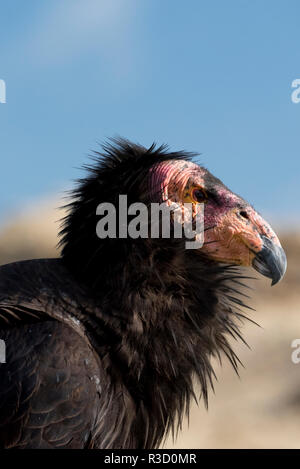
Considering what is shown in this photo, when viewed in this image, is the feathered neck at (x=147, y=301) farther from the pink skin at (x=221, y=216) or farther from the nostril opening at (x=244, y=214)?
the nostril opening at (x=244, y=214)

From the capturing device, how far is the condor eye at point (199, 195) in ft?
18.3

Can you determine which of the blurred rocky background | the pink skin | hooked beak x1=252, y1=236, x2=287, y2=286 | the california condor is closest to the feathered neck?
the california condor

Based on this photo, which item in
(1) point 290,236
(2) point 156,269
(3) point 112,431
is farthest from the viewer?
(1) point 290,236

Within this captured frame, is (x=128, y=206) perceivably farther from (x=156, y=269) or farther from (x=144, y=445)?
(x=144, y=445)

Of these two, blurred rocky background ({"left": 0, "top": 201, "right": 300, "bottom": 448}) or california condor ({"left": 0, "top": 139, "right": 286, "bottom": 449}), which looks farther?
blurred rocky background ({"left": 0, "top": 201, "right": 300, "bottom": 448})

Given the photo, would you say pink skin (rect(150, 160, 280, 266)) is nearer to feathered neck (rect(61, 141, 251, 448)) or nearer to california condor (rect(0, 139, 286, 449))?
california condor (rect(0, 139, 286, 449))

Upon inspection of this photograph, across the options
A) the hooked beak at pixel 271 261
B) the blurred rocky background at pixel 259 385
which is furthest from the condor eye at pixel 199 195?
the blurred rocky background at pixel 259 385

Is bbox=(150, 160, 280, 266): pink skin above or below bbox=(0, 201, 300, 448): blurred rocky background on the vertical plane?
above

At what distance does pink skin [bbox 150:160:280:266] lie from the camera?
212 inches

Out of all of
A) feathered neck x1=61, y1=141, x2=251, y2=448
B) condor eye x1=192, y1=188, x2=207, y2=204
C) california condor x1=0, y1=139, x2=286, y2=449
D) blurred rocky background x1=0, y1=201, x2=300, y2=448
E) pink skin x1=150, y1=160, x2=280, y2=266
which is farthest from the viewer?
blurred rocky background x1=0, y1=201, x2=300, y2=448

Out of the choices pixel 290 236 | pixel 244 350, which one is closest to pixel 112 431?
pixel 244 350

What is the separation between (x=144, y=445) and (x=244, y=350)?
74.5 feet

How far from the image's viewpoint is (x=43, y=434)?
4.54m

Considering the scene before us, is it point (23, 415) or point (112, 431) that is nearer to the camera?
point (23, 415)
